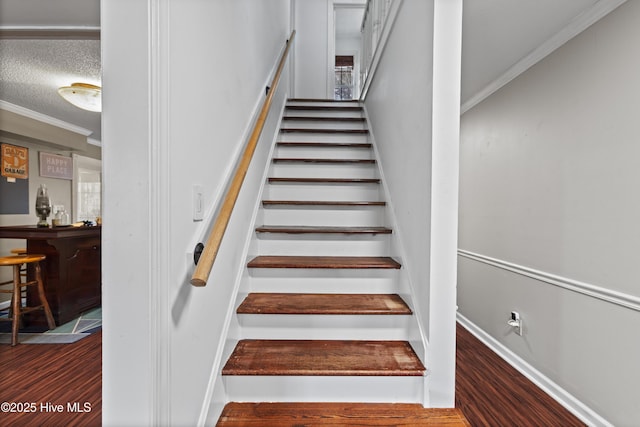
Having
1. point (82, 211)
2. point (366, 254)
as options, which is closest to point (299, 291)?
point (366, 254)

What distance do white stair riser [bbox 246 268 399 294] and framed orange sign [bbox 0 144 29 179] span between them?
14.4 feet

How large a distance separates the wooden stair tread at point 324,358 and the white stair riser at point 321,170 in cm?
141

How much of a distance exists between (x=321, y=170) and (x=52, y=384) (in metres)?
2.39

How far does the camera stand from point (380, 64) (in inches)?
104

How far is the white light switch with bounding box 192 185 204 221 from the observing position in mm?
1052

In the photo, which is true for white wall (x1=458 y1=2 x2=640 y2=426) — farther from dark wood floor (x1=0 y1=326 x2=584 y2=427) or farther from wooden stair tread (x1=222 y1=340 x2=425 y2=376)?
wooden stair tread (x1=222 y1=340 x2=425 y2=376)

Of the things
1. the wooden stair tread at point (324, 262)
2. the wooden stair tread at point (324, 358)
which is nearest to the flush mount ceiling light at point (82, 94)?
the wooden stair tread at point (324, 262)

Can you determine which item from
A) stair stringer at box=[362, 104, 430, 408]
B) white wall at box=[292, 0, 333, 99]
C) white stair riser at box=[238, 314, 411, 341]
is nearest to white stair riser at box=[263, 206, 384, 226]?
stair stringer at box=[362, 104, 430, 408]

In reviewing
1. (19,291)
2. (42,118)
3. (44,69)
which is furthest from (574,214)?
(42,118)

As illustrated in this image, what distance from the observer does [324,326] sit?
155cm

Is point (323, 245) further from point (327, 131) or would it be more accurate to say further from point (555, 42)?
point (555, 42)

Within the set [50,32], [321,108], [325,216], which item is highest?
[321,108]

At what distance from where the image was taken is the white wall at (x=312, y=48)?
4.88 meters

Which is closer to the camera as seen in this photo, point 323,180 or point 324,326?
point 324,326
